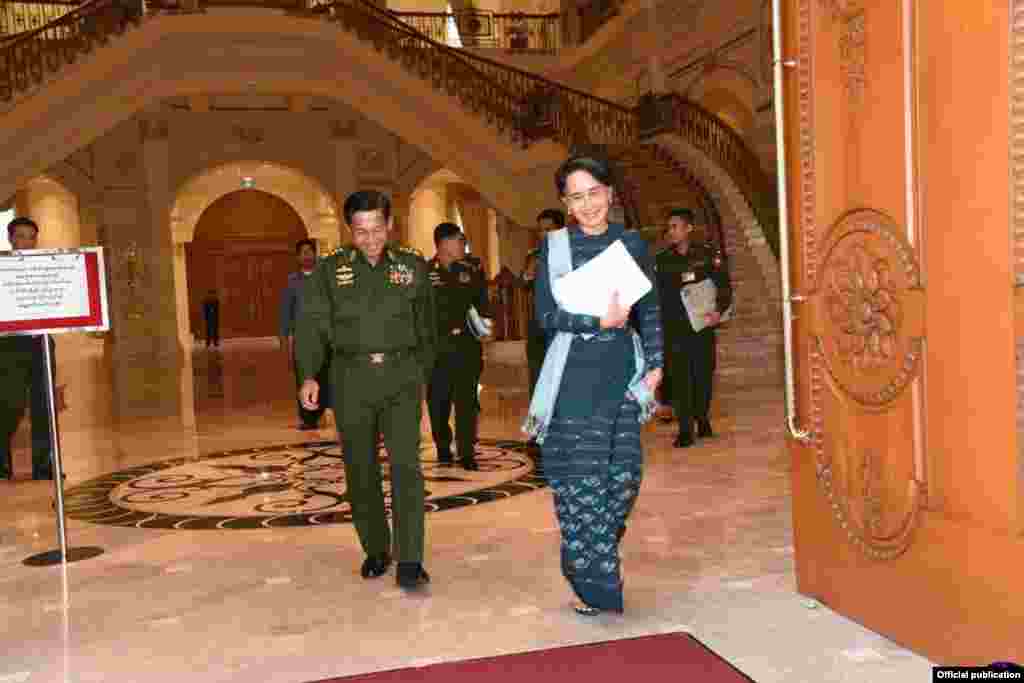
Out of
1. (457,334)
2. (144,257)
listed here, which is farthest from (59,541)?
(144,257)

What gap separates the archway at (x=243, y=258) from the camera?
26.2 meters

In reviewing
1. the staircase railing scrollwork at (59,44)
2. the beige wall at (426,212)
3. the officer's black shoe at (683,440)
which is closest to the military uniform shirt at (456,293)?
the officer's black shoe at (683,440)

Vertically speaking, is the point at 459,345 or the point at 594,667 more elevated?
the point at 459,345

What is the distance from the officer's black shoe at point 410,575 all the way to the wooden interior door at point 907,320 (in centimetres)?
143

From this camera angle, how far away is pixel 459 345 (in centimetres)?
646

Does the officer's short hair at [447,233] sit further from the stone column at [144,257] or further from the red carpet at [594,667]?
the stone column at [144,257]

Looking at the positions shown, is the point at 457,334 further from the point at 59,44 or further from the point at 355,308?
the point at 59,44

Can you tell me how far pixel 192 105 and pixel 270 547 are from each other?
1532 cm

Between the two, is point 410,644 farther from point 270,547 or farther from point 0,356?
point 0,356

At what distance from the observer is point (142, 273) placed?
61.0 feet

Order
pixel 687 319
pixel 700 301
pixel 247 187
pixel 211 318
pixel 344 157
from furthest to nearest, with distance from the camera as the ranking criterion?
pixel 247 187 < pixel 211 318 < pixel 344 157 < pixel 687 319 < pixel 700 301

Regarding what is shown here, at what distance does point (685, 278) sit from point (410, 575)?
350 cm

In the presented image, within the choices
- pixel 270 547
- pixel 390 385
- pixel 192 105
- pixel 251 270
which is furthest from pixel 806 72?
pixel 251 270

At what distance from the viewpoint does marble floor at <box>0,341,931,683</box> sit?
10.3 feet
